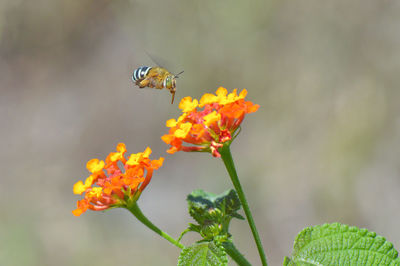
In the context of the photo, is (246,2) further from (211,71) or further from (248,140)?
(248,140)

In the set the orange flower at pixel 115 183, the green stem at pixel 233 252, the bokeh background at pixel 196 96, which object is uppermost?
the bokeh background at pixel 196 96

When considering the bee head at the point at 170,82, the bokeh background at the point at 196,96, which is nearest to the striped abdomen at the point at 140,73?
the bee head at the point at 170,82

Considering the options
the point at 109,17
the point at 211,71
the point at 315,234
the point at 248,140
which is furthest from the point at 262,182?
the point at 315,234

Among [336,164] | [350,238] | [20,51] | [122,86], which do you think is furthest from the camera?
[20,51]

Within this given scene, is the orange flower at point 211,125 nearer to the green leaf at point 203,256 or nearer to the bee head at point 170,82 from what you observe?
the green leaf at point 203,256

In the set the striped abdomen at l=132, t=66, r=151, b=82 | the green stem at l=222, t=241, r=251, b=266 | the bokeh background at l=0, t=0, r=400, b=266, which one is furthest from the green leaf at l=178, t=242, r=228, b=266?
the bokeh background at l=0, t=0, r=400, b=266

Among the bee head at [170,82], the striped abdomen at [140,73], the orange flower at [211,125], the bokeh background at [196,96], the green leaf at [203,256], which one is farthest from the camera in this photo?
the bokeh background at [196,96]

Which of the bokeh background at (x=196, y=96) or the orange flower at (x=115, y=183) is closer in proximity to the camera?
the orange flower at (x=115, y=183)
